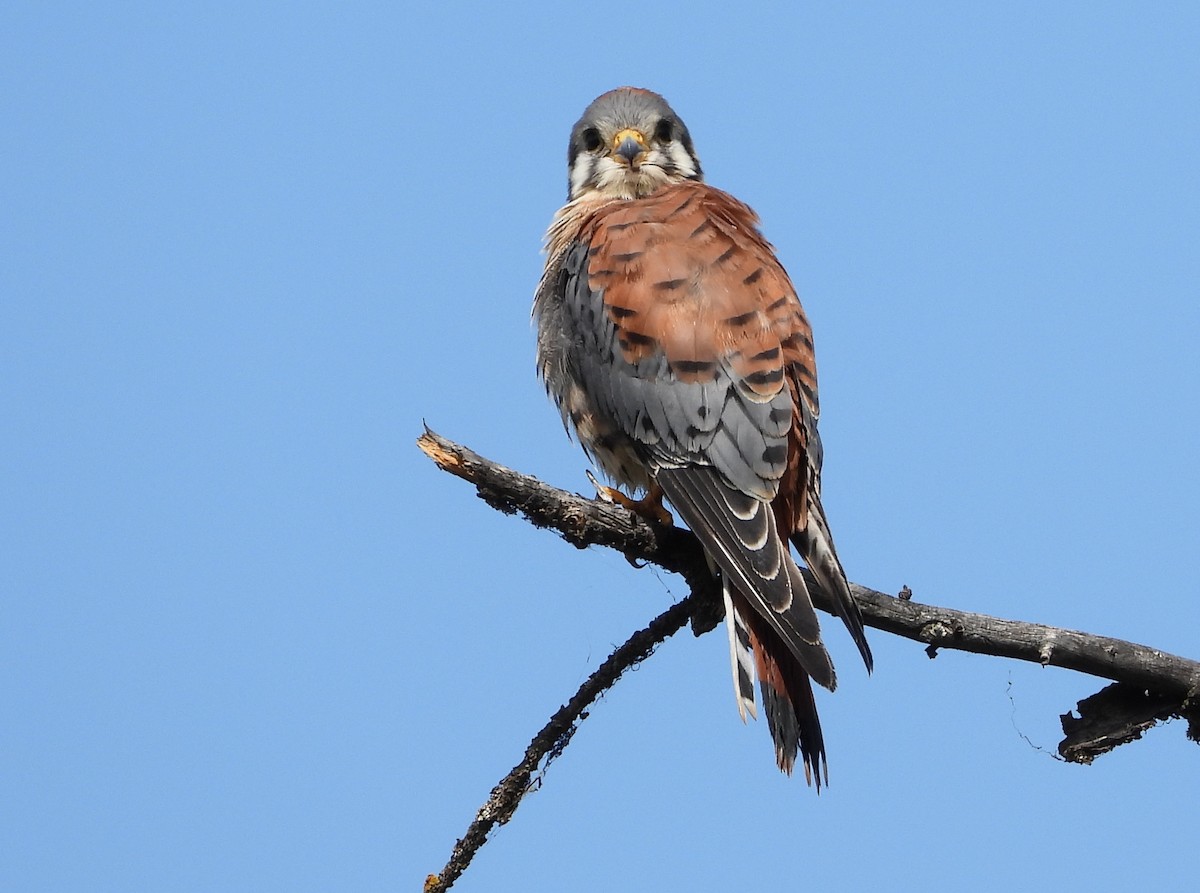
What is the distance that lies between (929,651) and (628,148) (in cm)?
229

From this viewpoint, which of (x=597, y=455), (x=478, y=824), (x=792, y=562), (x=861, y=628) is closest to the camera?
(x=478, y=824)

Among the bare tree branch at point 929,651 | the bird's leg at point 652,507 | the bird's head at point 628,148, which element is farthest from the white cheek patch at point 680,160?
the bare tree branch at point 929,651

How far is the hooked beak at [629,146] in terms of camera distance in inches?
184

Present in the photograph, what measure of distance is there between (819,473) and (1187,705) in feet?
3.55

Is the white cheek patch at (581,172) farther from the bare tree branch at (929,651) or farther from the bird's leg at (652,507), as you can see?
the bare tree branch at (929,651)

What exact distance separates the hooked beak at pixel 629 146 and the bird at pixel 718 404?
18.8 inches

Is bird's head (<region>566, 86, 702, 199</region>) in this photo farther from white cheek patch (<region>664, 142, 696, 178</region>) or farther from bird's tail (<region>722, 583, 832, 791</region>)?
bird's tail (<region>722, 583, 832, 791</region>)

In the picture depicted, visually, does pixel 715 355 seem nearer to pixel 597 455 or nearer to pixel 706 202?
pixel 597 455

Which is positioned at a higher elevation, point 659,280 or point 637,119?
point 637,119

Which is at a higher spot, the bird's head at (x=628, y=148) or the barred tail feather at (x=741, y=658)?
the bird's head at (x=628, y=148)

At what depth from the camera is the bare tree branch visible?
2.97 m

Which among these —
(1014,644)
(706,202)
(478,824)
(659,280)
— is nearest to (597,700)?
(478,824)

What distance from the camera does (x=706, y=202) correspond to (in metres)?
4.22

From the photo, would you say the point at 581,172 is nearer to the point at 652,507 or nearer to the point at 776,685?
the point at 652,507
